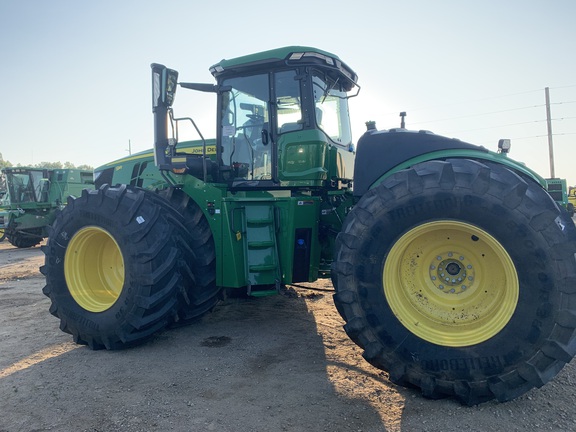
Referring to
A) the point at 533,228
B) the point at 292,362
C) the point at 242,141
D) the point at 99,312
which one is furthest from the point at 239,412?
the point at 242,141

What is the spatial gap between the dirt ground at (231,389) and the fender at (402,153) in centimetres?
162

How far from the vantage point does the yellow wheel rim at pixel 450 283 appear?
302 cm

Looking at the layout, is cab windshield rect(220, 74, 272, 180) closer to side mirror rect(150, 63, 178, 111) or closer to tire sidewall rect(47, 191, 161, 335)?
side mirror rect(150, 63, 178, 111)

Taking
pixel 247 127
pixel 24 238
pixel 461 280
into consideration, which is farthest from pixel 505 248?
pixel 24 238

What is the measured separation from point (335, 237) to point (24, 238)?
15.3 m

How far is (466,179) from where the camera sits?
301cm

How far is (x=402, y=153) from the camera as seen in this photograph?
361 centimetres

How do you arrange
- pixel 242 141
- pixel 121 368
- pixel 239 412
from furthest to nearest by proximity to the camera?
pixel 242 141, pixel 121 368, pixel 239 412

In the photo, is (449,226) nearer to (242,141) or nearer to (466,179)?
(466,179)

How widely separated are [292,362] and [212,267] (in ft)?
4.22

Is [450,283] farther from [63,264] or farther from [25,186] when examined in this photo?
[25,186]

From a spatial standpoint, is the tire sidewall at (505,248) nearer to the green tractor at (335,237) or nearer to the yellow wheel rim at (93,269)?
the green tractor at (335,237)

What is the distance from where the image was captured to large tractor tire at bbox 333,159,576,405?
2.78 m

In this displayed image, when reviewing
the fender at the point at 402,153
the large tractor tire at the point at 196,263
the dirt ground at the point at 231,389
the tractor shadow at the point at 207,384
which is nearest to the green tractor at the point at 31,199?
the dirt ground at the point at 231,389
